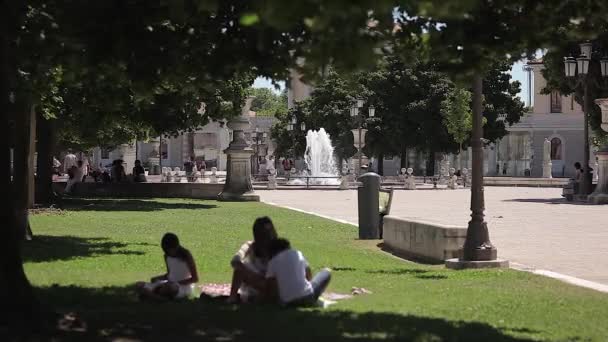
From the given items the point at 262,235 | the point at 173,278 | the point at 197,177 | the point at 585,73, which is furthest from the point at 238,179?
the point at 262,235

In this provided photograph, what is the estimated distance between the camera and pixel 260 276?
9898mm

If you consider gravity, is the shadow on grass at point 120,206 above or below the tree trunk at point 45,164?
below

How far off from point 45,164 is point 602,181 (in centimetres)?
1951

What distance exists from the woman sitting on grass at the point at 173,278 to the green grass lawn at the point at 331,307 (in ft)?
0.59

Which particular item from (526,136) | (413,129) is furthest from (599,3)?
(526,136)

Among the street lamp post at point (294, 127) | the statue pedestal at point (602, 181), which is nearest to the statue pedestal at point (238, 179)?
the statue pedestal at point (602, 181)

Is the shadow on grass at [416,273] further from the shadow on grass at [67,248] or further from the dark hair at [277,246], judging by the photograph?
the dark hair at [277,246]

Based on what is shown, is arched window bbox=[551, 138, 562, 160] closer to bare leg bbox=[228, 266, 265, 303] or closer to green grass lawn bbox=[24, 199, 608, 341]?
green grass lawn bbox=[24, 199, 608, 341]

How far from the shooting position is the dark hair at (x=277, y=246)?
955 centimetres

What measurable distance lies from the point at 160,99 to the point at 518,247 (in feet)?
37.9

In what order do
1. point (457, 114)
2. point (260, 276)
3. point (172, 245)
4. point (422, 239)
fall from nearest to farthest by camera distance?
point (260, 276) → point (172, 245) → point (422, 239) → point (457, 114)

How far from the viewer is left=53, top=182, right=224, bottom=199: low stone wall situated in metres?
38.4

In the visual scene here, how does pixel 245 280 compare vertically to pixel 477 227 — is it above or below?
below

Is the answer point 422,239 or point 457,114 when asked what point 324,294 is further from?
point 457,114
